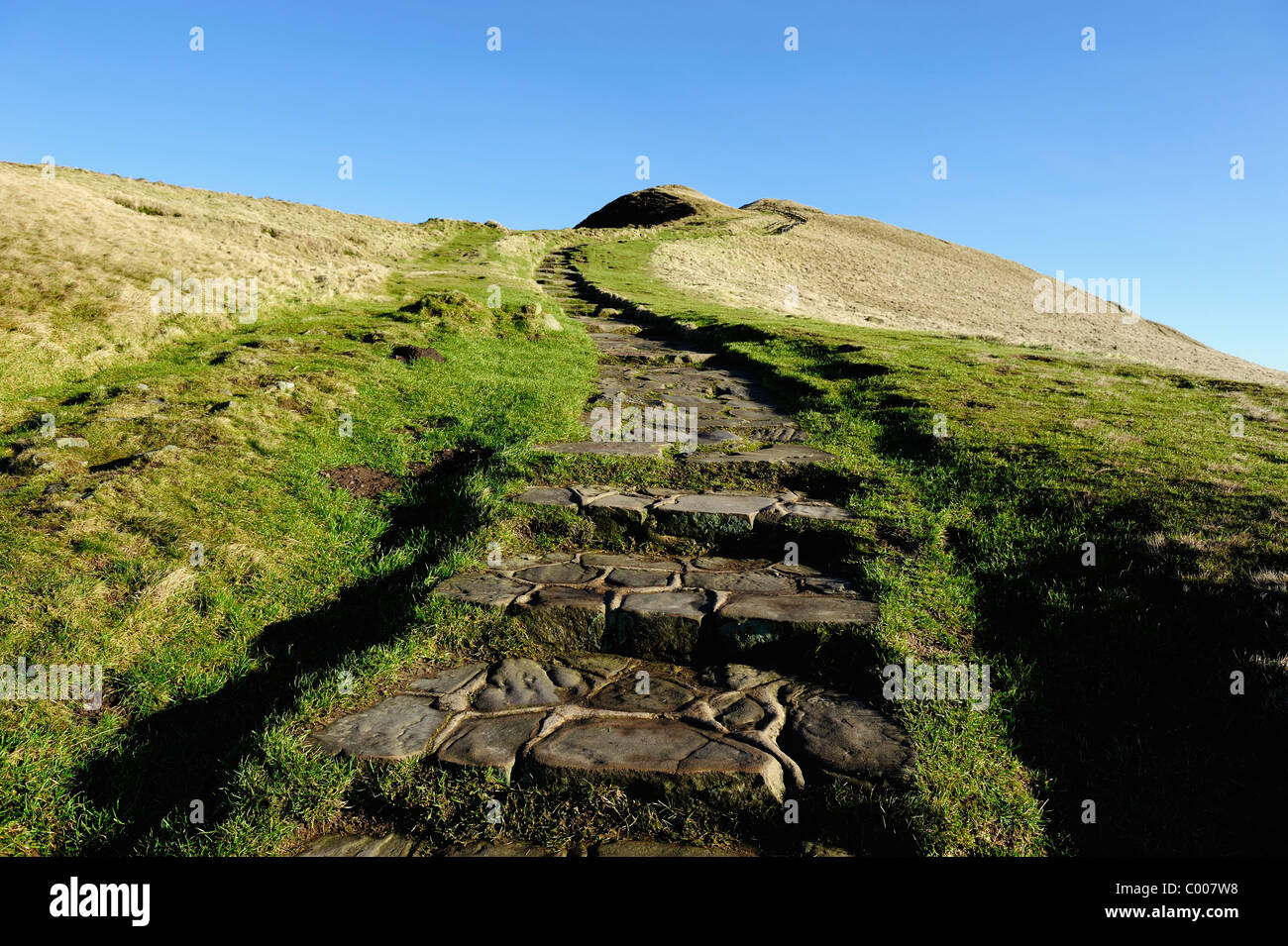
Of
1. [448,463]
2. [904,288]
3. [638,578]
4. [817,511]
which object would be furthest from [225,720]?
[904,288]

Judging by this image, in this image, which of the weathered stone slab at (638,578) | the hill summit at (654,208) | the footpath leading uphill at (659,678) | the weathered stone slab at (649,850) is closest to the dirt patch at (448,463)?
the footpath leading uphill at (659,678)

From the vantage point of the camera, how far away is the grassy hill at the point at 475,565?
9.91 ft

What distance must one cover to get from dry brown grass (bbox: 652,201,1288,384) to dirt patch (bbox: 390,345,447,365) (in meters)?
19.2

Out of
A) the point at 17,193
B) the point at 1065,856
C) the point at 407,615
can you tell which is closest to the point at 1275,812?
the point at 1065,856

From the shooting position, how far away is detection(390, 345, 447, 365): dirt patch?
1152cm

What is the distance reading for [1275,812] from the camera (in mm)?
2996

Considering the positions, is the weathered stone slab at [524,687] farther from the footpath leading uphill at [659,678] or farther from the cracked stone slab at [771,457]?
the cracked stone slab at [771,457]

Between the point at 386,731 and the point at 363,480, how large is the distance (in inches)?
162

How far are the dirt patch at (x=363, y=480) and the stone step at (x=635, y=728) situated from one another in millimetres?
3397

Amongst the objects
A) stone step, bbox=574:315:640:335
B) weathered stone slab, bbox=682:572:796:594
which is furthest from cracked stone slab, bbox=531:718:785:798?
stone step, bbox=574:315:640:335

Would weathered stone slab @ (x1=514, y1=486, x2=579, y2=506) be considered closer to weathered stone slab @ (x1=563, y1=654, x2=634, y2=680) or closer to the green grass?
weathered stone slab @ (x1=563, y1=654, x2=634, y2=680)

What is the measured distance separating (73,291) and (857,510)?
13826 mm

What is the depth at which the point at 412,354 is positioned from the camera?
1169cm
